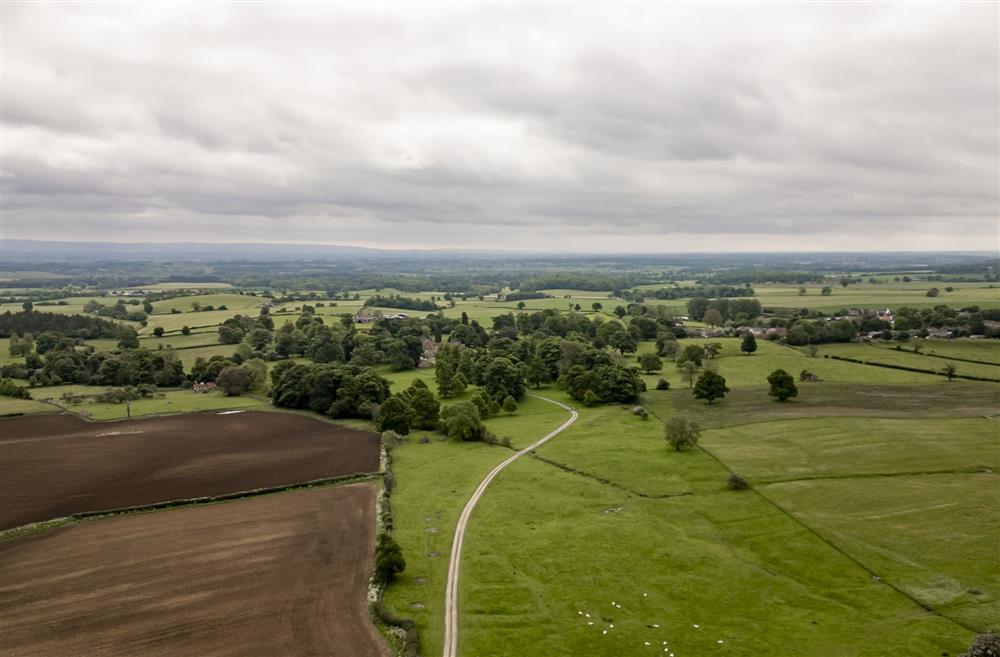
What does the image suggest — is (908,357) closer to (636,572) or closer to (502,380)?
(502,380)

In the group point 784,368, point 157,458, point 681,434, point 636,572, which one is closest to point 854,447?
point 681,434

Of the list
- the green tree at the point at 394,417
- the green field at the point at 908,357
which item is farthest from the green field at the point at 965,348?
the green tree at the point at 394,417

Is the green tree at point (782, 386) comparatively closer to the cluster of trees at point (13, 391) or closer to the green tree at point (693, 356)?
the green tree at point (693, 356)

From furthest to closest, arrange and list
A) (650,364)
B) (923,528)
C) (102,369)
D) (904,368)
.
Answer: (650,364) → (102,369) → (904,368) → (923,528)

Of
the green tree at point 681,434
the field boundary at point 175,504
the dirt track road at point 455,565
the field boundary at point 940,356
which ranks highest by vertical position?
the field boundary at point 940,356

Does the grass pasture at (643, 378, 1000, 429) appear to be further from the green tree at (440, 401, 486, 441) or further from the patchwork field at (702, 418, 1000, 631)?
the green tree at (440, 401, 486, 441)
